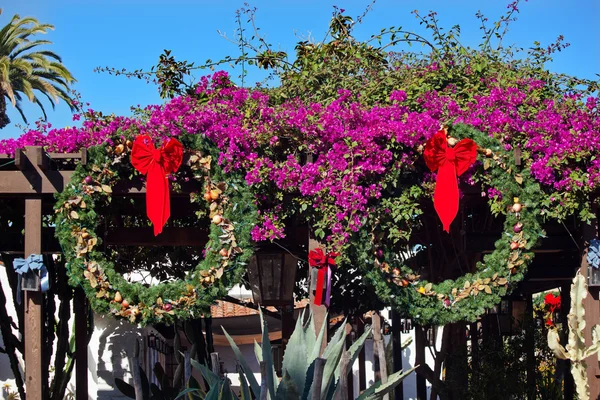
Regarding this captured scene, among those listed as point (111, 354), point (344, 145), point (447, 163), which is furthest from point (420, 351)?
point (344, 145)

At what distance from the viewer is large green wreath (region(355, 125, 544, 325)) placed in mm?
6469

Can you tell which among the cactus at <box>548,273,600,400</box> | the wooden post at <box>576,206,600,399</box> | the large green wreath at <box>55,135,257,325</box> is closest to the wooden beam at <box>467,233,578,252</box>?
the wooden post at <box>576,206,600,399</box>

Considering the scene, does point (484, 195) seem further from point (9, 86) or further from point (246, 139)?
point (9, 86)

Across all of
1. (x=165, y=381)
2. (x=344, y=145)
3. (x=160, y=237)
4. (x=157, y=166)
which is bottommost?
(x=165, y=381)

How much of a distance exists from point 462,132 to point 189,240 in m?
2.71

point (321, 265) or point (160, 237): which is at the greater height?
point (160, 237)

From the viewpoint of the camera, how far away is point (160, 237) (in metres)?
7.86

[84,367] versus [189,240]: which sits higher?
[189,240]

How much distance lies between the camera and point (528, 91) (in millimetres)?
7020

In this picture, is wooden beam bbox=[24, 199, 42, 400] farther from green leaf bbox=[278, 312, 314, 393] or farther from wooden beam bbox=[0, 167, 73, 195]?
green leaf bbox=[278, 312, 314, 393]

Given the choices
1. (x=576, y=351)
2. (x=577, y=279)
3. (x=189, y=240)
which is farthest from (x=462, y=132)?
(x=189, y=240)

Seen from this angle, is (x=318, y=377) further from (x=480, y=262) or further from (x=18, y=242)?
(x=18, y=242)

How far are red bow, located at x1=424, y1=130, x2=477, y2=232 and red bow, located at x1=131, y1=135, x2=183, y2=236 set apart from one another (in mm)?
1919

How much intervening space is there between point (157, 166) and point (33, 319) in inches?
59.3
